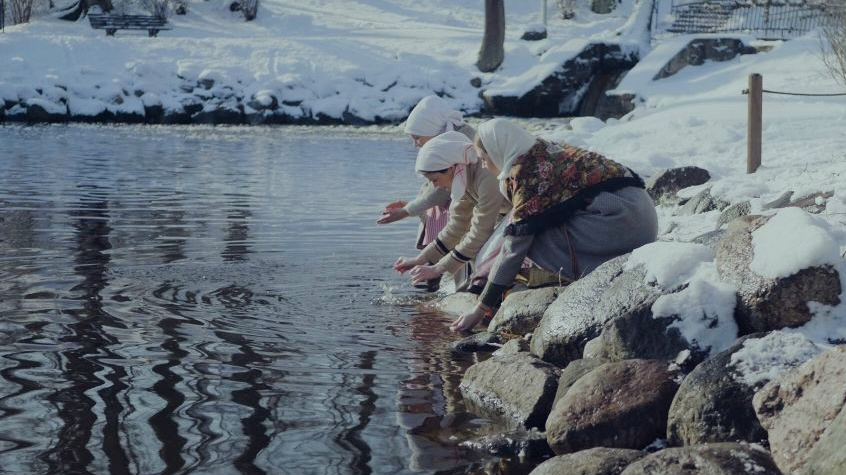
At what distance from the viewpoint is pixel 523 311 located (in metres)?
6.26

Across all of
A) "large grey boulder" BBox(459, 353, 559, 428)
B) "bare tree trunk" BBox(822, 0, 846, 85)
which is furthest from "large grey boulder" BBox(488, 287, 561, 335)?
"bare tree trunk" BBox(822, 0, 846, 85)

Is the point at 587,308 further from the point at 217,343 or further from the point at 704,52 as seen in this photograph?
the point at 704,52

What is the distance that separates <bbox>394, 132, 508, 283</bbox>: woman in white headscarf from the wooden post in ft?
16.8

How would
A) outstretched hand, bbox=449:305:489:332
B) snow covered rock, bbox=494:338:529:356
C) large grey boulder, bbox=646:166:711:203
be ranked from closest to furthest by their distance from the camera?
snow covered rock, bbox=494:338:529:356
outstretched hand, bbox=449:305:489:332
large grey boulder, bbox=646:166:711:203

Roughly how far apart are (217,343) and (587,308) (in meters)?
1.92

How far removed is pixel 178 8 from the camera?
122 ft

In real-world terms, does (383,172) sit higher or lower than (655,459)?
lower

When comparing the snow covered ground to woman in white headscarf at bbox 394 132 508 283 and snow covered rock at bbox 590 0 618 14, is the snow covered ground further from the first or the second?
woman in white headscarf at bbox 394 132 508 283

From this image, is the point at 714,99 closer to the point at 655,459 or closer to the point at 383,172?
the point at 383,172

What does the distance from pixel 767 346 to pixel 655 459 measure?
0.85 metres

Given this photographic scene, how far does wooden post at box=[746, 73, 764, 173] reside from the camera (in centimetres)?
1159

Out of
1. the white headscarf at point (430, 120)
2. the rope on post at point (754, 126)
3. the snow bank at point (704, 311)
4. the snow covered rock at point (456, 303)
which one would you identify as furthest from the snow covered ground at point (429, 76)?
A: the snow bank at point (704, 311)

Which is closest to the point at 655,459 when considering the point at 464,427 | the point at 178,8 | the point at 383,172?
the point at 464,427

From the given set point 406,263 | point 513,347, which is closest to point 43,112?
point 406,263
